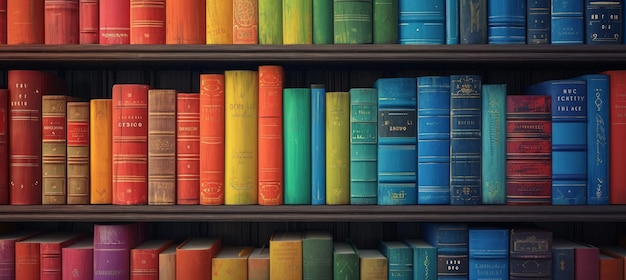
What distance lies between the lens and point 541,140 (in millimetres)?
1104

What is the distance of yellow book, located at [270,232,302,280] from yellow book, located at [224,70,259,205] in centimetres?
12

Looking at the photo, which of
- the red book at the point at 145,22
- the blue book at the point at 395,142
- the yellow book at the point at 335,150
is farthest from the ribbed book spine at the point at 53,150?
the blue book at the point at 395,142

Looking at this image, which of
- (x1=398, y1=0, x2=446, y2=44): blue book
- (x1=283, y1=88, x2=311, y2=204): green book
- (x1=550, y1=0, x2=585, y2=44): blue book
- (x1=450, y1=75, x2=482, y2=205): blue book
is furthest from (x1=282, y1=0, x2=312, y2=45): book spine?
(x1=550, y1=0, x2=585, y2=44): blue book

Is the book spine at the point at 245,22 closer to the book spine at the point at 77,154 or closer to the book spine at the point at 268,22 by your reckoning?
the book spine at the point at 268,22

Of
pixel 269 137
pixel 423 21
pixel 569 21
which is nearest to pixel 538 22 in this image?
pixel 569 21

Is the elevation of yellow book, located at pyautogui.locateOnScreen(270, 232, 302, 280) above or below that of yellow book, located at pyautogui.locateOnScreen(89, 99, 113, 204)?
below

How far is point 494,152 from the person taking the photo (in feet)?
3.63

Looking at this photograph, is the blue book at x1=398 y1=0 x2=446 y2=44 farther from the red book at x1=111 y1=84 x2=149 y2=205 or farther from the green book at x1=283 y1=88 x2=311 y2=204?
the red book at x1=111 y1=84 x2=149 y2=205

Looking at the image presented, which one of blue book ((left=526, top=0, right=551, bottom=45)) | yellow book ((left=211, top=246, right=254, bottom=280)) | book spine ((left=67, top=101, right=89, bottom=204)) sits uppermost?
blue book ((left=526, top=0, right=551, bottom=45))

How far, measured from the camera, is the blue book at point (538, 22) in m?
1.11

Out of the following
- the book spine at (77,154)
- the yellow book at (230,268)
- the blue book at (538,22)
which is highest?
the blue book at (538,22)

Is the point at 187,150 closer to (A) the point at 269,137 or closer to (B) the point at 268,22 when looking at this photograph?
(A) the point at 269,137

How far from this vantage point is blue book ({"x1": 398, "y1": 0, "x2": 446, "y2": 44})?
1104 mm

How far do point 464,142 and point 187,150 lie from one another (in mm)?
614
